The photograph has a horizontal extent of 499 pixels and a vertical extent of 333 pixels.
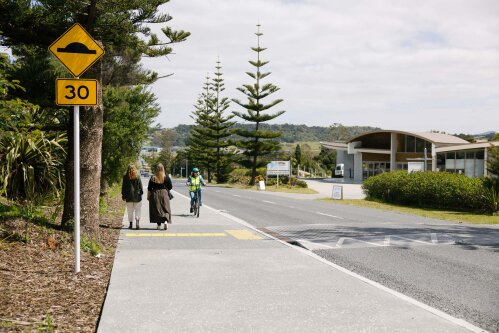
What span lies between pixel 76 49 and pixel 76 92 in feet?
2.07

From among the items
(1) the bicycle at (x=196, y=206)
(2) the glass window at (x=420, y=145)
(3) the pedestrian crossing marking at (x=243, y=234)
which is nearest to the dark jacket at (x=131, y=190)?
(3) the pedestrian crossing marking at (x=243, y=234)

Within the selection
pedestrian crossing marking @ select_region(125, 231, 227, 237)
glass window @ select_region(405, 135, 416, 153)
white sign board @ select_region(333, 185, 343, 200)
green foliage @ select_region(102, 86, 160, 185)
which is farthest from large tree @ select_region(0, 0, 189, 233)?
glass window @ select_region(405, 135, 416, 153)

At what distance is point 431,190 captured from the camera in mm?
24656

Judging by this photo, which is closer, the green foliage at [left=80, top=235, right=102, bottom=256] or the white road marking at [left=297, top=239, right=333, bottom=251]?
the green foliage at [left=80, top=235, right=102, bottom=256]

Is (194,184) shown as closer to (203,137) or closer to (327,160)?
(203,137)

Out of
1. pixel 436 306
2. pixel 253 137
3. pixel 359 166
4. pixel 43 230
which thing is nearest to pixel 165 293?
pixel 436 306

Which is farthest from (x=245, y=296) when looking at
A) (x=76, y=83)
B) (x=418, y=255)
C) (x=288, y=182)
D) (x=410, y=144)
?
(x=410, y=144)

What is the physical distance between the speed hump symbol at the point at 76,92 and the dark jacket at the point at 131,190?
5.90 metres

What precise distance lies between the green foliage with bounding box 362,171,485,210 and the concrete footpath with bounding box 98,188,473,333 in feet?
49.6

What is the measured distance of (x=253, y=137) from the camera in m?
55.9

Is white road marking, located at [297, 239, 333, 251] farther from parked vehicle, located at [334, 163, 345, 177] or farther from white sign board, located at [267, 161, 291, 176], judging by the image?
parked vehicle, located at [334, 163, 345, 177]

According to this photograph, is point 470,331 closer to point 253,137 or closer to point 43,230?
point 43,230

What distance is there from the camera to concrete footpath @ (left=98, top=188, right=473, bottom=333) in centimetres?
511

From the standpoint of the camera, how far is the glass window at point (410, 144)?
5922 cm
